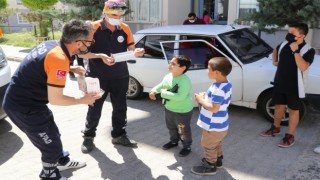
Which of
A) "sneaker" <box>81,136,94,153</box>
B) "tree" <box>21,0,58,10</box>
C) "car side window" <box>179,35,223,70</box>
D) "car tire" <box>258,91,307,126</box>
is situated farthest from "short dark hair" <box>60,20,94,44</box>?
"tree" <box>21,0,58,10</box>

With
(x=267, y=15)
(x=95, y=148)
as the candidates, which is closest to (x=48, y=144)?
(x=95, y=148)

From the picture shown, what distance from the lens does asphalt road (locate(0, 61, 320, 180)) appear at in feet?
11.9

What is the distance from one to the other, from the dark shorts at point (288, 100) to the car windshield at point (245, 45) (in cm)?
87

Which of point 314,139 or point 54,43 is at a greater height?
point 54,43

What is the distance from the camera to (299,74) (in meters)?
4.03

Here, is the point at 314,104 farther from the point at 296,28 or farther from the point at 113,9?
the point at 113,9

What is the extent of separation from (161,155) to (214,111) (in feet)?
3.98

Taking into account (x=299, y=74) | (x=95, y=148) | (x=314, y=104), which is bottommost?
(x=95, y=148)

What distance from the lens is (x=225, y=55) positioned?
5.00m

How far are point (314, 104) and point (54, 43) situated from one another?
3.56 metres

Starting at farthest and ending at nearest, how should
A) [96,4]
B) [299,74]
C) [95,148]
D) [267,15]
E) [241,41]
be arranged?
[96,4], [267,15], [241,41], [95,148], [299,74]

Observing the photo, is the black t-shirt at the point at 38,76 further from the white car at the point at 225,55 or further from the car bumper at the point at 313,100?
the car bumper at the point at 313,100

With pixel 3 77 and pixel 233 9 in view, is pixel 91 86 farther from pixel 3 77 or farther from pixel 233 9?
pixel 233 9

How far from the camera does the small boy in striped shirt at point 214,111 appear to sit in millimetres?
3141
